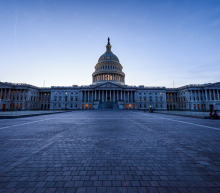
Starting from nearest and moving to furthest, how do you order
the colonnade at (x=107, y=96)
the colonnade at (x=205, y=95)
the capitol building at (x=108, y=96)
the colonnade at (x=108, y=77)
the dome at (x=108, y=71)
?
the capitol building at (x=108, y=96) → the colonnade at (x=205, y=95) → the colonnade at (x=107, y=96) → the dome at (x=108, y=71) → the colonnade at (x=108, y=77)

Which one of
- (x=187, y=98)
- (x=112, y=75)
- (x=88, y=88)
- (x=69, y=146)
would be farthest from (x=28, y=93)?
(x=187, y=98)

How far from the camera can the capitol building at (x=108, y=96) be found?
70375mm

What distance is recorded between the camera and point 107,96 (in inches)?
2936

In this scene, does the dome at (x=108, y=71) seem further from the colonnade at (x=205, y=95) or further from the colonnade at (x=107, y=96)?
the colonnade at (x=205, y=95)

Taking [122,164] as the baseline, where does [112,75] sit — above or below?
→ above

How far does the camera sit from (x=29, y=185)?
2.61 m

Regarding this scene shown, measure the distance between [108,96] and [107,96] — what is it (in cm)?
69

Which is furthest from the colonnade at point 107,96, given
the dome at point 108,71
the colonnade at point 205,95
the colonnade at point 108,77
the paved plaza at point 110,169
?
the paved plaza at point 110,169

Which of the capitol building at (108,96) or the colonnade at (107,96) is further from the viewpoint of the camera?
the colonnade at (107,96)

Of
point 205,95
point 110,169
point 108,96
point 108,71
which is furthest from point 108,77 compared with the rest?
point 110,169

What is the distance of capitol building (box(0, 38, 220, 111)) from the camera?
7038 centimetres

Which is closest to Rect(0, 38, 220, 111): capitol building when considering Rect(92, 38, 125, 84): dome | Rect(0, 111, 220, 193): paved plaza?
Rect(92, 38, 125, 84): dome

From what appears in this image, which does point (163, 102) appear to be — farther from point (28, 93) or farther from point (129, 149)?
point (28, 93)

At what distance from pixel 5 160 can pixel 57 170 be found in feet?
6.92
